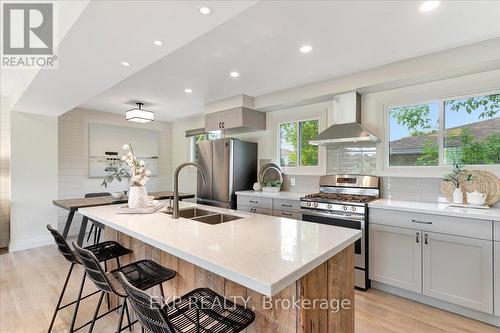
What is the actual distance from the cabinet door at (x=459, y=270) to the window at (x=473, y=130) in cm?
93

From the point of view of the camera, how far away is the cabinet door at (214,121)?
4238 mm

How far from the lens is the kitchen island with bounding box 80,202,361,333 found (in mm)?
1043

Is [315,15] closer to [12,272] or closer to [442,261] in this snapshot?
[442,261]

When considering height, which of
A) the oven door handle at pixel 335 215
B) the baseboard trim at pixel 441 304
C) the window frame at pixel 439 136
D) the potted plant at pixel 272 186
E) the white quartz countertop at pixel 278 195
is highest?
the window frame at pixel 439 136

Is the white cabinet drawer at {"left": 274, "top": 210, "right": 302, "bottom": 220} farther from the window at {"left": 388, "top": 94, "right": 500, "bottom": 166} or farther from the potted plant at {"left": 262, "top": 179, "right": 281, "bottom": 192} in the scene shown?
the window at {"left": 388, "top": 94, "right": 500, "bottom": 166}

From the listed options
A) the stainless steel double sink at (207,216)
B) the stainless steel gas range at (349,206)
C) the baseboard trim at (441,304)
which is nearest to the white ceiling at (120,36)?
the stainless steel double sink at (207,216)

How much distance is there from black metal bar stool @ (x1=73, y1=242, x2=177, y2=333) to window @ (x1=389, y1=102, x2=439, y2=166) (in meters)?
2.83

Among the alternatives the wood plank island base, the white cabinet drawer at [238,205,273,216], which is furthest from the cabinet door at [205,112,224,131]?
the wood plank island base

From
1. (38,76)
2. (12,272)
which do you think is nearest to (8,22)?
(38,76)

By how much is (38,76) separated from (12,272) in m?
2.47

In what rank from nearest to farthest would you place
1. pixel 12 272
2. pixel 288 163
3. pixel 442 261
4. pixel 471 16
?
pixel 471 16 < pixel 442 261 < pixel 12 272 < pixel 288 163

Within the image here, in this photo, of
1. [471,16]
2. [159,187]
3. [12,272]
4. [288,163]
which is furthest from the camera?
[159,187]

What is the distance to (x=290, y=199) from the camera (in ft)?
11.0

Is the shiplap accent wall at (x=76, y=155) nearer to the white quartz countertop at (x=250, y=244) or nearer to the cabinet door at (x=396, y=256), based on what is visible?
the white quartz countertop at (x=250, y=244)
